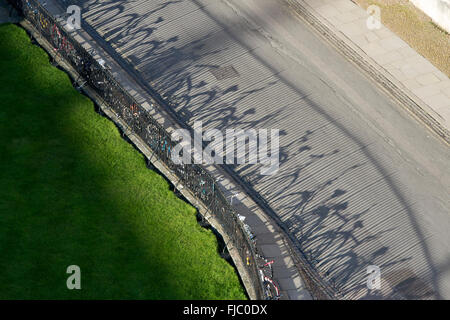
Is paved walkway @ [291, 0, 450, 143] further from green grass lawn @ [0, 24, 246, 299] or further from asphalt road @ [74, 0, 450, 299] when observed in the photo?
green grass lawn @ [0, 24, 246, 299]

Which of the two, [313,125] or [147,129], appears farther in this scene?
[313,125]

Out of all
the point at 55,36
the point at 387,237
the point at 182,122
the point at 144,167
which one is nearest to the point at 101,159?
the point at 144,167

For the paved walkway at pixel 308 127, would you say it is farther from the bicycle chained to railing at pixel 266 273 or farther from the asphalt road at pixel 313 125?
the bicycle chained to railing at pixel 266 273

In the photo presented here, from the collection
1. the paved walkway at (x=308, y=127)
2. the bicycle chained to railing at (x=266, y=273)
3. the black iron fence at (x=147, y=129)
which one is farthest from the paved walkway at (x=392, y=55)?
the black iron fence at (x=147, y=129)

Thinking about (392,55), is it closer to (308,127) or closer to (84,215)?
(308,127)

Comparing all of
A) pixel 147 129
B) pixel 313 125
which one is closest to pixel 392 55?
pixel 313 125

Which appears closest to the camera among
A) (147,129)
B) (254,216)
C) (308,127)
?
(254,216)
